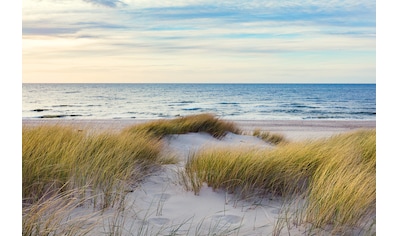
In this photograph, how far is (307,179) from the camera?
398 cm

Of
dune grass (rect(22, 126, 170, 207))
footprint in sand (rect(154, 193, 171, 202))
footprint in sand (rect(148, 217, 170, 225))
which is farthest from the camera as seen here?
footprint in sand (rect(154, 193, 171, 202))

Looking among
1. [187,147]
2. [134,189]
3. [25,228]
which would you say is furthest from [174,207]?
[187,147]

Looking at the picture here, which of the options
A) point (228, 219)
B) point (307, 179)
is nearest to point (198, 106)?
point (307, 179)

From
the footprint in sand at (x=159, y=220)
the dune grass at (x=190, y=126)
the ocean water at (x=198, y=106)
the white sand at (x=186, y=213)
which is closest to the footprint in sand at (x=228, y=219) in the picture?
the white sand at (x=186, y=213)

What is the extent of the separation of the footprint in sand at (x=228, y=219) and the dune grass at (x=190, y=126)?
3686 millimetres

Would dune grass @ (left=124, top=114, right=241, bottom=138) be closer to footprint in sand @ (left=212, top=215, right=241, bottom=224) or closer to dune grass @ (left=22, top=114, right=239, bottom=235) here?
dune grass @ (left=22, top=114, right=239, bottom=235)

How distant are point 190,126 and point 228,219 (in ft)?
15.7

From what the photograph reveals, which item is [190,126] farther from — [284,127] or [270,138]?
[284,127]

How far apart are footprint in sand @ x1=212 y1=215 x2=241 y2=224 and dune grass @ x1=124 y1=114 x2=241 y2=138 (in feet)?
12.1

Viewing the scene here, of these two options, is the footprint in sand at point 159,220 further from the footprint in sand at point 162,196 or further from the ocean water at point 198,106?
the ocean water at point 198,106

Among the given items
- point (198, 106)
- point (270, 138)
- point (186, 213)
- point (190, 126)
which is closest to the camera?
point (186, 213)

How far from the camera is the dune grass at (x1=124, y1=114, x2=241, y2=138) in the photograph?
7.08 m

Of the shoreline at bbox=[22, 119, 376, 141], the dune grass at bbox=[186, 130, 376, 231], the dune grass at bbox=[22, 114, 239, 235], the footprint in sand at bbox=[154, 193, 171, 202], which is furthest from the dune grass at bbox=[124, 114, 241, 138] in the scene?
the footprint in sand at bbox=[154, 193, 171, 202]

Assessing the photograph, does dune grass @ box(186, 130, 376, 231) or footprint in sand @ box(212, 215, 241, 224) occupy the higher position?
dune grass @ box(186, 130, 376, 231)
